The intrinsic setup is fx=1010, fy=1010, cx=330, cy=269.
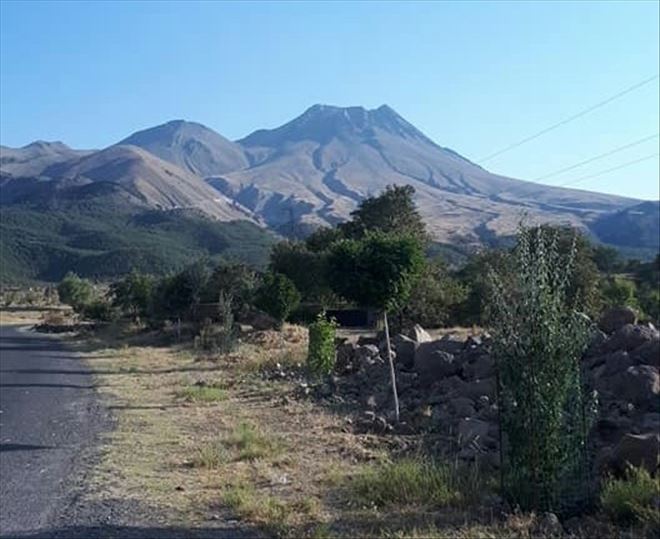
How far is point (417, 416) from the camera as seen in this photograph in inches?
651

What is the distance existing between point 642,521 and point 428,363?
11.8 metres

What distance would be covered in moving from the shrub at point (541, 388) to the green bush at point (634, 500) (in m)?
0.36

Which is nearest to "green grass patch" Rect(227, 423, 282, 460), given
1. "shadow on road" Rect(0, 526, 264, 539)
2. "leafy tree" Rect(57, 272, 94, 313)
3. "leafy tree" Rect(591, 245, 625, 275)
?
"shadow on road" Rect(0, 526, 264, 539)

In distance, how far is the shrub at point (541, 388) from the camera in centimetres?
973

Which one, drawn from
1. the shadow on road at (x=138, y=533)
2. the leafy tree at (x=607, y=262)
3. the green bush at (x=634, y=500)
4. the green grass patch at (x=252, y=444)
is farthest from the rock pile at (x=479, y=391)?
the leafy tree at (x=607, y=262)

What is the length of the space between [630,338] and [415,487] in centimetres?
758

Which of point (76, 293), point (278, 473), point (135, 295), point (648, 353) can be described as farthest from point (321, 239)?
point (278, 473)

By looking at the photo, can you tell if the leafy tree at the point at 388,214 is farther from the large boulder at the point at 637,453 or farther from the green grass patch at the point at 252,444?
the large boulder at the point at 637,453

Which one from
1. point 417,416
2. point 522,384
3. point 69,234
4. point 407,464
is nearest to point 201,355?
point 417,416

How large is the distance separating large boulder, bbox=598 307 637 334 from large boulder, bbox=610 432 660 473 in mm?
9753

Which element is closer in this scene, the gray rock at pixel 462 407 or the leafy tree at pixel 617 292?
the gray rock at pixel 462 407

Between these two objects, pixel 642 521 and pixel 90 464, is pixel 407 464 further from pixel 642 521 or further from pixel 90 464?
pixel 90 464

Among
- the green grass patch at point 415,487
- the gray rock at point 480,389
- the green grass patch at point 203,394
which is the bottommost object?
the green grass patch at point 203,394

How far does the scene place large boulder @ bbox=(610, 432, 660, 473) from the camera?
10336 millimetres
